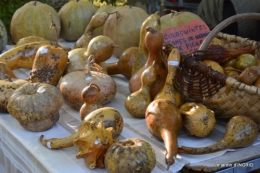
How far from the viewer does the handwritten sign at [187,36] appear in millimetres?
1399

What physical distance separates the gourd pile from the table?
0.02 m

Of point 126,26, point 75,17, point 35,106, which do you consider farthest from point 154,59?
point 75,17

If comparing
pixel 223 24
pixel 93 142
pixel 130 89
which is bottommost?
pixel 130 89

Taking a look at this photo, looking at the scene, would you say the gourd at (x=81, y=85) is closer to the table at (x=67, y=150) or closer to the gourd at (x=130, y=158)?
the table at (x=67, y=150)

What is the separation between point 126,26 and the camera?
177 cm

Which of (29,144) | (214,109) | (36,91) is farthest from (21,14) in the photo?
(214,109)

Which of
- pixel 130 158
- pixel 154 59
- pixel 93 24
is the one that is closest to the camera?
pixel 130 158

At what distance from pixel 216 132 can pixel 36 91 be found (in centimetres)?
55

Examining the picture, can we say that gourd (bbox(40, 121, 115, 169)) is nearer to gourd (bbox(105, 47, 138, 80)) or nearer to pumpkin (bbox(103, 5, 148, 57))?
gourd (bbox(105, 47, 138, 80))

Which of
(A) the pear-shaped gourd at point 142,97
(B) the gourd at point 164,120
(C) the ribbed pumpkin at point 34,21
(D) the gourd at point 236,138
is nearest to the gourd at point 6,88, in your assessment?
(A) the pear-shaped gourd at point 142,97

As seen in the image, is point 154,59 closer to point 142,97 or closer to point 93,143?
point 142,97

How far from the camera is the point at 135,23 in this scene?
5.79 feet

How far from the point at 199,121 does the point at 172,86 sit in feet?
0.60

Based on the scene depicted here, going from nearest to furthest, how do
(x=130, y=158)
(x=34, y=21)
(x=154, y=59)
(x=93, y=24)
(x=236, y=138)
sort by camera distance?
(x=130, y=158) → (x=236, y=138) → (x=154, y=59) → (x=93, y=24) → (x=34, y=21)
